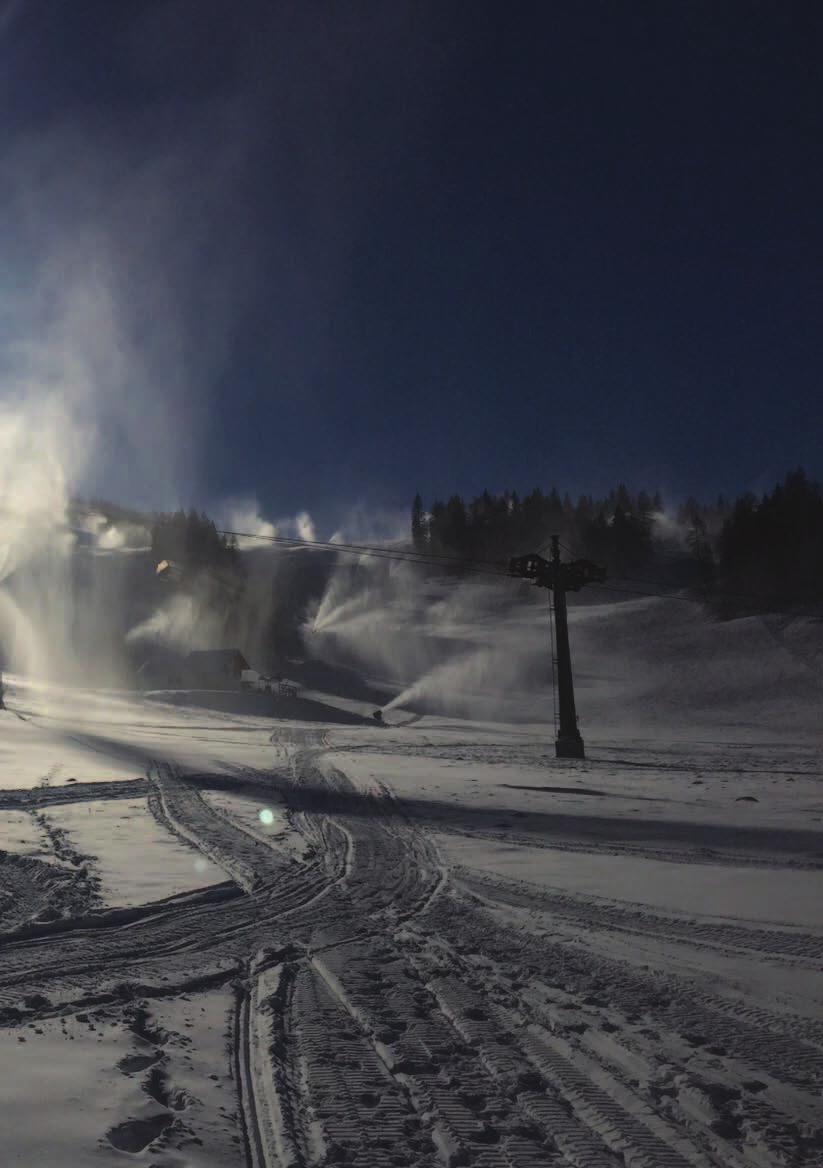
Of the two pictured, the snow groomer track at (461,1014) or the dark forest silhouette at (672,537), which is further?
the dark forest silhouette at (672,537)

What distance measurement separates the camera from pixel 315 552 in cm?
19112

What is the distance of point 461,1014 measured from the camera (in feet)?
16.0

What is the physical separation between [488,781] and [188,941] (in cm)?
1282

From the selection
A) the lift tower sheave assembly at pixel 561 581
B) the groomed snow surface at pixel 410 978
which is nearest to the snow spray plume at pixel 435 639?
the lift tower sheave assembly at pixel 561 581

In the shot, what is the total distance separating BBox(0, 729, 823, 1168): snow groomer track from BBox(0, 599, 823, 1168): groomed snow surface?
0.02 meters

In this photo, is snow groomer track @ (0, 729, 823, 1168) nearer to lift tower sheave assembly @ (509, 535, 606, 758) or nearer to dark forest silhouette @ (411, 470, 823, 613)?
lift tower sheave assembly @ (509, 535, 606, 758)

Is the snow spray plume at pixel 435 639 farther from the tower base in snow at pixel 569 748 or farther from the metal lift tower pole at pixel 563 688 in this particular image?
the tower base in snow at pixel 569 748

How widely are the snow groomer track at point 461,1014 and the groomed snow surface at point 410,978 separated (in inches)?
0.8

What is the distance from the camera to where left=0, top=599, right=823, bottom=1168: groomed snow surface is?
3.54 metres

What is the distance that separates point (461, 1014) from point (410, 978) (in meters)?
0.76

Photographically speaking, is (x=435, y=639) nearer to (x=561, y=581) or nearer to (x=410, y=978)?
(x=561, y=581)

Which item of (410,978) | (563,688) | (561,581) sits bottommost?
(410,978)

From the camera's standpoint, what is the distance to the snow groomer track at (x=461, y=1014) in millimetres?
3498

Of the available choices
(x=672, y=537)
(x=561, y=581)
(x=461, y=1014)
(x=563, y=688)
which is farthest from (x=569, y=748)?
(x=672, y=537)
